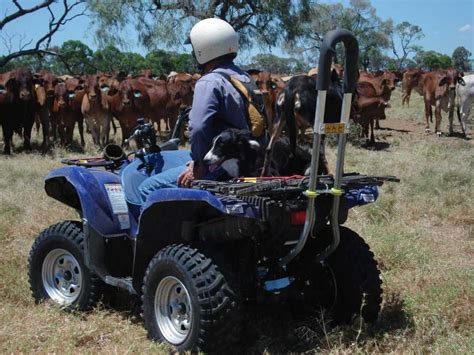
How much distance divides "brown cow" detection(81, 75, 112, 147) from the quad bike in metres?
11.0

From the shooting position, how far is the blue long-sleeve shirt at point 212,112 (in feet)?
12.6

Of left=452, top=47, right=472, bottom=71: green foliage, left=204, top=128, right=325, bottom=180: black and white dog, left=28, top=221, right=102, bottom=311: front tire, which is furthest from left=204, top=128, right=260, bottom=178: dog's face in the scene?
left=452, top=47, right=472, bottom=71: green foliage

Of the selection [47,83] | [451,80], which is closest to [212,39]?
[47,83]

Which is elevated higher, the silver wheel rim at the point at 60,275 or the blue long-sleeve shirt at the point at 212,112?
the blue long-sleeve shirt at the point at 212,112

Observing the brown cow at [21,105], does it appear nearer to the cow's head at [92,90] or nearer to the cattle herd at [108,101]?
the cattle herd at [108,101]

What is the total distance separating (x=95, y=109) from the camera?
51.5 ft

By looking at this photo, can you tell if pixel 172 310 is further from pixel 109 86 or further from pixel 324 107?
pixel 109 86

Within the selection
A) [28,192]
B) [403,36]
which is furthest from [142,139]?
[403,36]

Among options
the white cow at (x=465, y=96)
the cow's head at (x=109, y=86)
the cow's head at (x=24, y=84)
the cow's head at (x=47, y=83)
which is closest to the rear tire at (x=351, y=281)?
the cow's head at (x=24, y=84)

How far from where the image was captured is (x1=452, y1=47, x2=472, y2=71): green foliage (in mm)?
79188

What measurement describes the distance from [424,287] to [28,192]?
19.1 ft

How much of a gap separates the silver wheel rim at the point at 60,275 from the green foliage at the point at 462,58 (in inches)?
3126

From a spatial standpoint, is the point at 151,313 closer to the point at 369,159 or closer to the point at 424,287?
the point at 424,287

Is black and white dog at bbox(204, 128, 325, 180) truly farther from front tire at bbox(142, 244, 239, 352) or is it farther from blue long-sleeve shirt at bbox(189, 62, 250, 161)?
front tire at bbox(142, 244, 239, 352)
